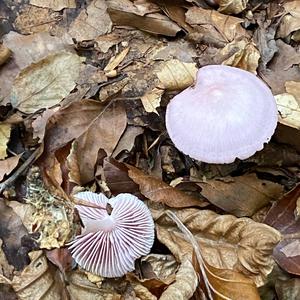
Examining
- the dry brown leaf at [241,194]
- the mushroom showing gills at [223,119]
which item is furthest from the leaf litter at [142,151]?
the mushroom showing gills at [223,119]

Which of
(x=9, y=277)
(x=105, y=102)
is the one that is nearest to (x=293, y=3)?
(x=105, y=102)

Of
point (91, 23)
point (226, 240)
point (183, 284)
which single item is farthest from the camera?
point (91, 23)

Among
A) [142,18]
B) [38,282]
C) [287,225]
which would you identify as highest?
[142,18]

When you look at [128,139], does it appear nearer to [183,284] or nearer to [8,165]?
[8,165]

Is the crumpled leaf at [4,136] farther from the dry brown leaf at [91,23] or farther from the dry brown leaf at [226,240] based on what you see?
the dry brown leaf at [226,240]

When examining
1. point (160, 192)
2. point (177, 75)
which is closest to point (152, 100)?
point (177, 75)

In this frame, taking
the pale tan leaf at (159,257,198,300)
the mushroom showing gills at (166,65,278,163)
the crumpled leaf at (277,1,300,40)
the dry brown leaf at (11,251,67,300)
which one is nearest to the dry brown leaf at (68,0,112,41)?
the mushroom showing gills at (166,65,278,163)

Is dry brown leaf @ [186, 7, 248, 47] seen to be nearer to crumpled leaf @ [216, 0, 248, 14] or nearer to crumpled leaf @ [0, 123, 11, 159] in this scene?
crumpled leaf @ [216, 0, 248, 14]
